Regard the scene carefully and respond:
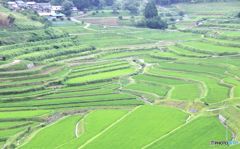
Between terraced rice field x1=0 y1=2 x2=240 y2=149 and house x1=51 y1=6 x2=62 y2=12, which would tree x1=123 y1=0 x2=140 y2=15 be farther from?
terraced rice field x1=0 y1=2 x2=240 y2=149

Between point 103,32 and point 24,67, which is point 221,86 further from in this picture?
point 103,32

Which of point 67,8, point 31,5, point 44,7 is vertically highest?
point 31,5

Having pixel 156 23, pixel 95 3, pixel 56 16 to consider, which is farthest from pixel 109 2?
pixel 156 23

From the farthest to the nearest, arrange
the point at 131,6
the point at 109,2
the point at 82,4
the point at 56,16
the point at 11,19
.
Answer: the point at 109,2 → the point at 82,4 → the point at 131,6 → the point at 56,16 → the point at 11,19

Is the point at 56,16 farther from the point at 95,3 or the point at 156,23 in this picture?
the point at 95,3

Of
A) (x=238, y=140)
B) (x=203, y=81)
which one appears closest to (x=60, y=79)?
(x=203, y=81)

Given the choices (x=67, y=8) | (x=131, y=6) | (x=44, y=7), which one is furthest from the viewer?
(x=131, y=6)

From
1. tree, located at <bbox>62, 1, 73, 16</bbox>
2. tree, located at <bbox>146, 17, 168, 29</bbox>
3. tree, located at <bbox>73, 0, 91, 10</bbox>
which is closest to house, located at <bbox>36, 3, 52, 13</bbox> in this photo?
tree, located at <bbox>62, 1, 73, 16</bbox>

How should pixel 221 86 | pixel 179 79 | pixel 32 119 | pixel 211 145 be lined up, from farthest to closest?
pixel 179 79 → pixel 221 86 → pixel 32 119 → pixel 211 145
